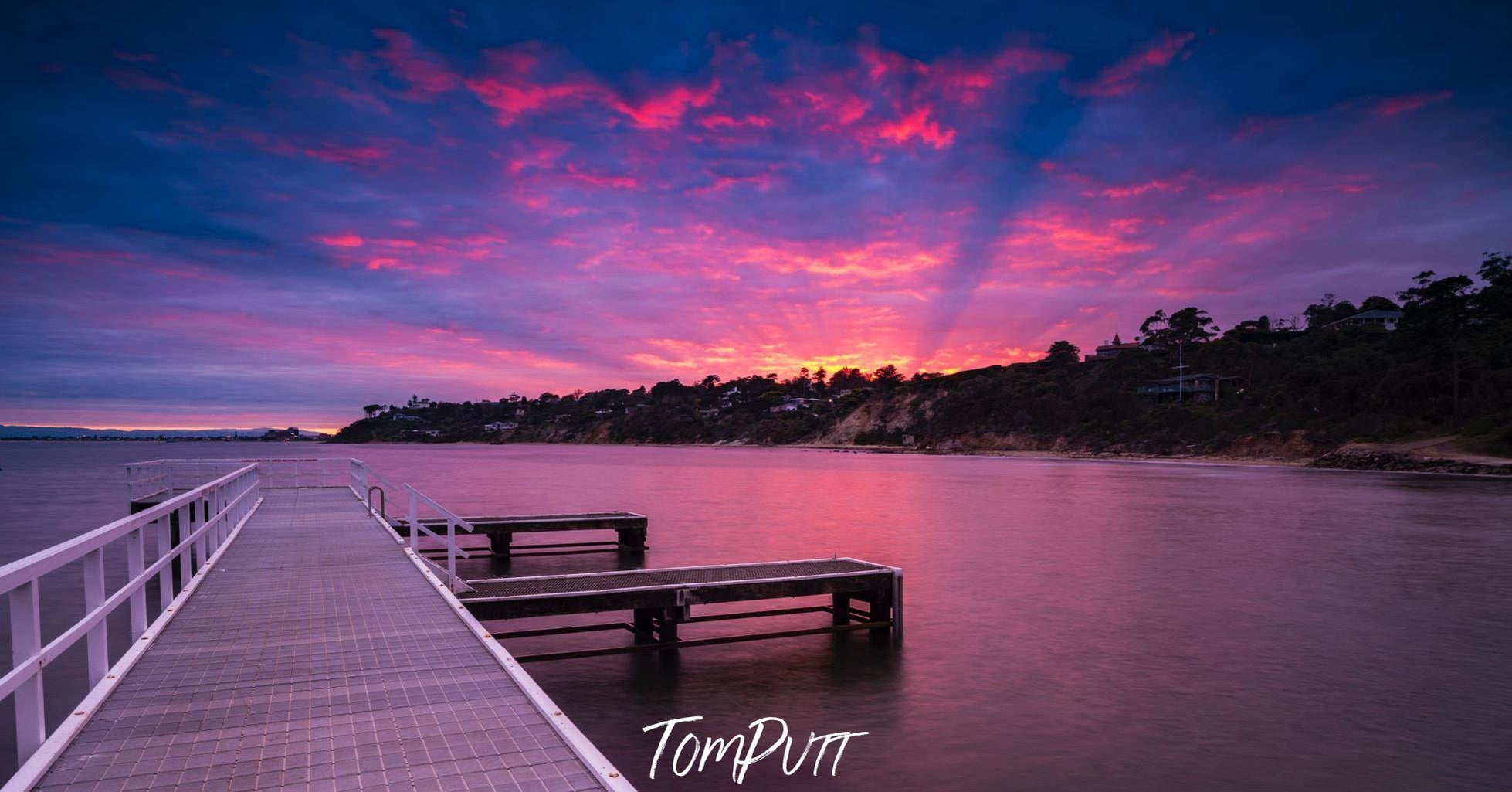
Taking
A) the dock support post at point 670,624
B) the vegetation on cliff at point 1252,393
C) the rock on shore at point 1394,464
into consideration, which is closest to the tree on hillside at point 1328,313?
the vegetation on cliff at point 1252,393

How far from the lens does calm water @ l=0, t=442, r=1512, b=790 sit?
31.8ft

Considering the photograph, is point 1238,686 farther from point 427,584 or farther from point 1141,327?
point 1141,327

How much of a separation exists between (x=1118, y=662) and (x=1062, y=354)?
14057 cm

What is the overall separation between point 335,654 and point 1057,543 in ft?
84.1

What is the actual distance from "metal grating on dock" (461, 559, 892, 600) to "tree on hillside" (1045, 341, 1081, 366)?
445 ft

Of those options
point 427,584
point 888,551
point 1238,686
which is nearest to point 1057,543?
point 888,551

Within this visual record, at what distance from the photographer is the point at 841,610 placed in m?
15.3

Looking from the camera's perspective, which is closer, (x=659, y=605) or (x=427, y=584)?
(x=427, y=584)

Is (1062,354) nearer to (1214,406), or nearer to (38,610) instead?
(1214,406)

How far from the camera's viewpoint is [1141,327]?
14562 cm

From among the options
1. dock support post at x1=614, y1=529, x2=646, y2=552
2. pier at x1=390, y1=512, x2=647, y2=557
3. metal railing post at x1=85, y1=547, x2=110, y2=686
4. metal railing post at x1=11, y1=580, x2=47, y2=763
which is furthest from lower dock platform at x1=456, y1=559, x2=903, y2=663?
dock support post at x1=614, y1=529, x2=646, y2=552

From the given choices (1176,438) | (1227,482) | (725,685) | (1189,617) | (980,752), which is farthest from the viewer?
(1176,438)

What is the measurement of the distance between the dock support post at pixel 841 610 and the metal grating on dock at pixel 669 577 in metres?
0.59

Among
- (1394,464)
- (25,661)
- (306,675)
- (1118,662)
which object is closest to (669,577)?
(1118,662)
